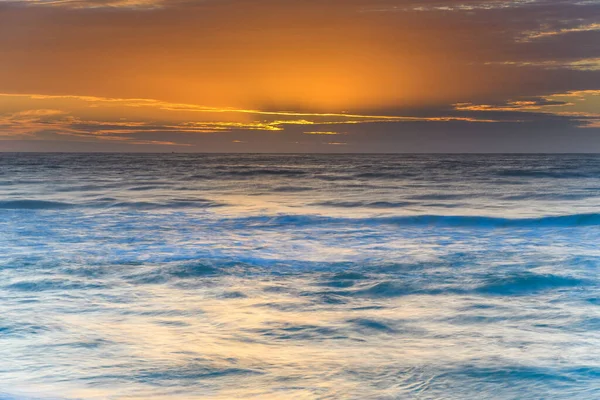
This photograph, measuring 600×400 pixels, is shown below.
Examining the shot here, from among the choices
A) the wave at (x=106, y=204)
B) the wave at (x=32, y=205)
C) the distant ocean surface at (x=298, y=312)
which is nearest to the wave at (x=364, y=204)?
the wave at (x=106, y=204)

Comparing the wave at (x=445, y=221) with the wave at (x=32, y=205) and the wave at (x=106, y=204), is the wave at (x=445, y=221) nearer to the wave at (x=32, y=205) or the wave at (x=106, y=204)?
the wave at (x=106, y=204)

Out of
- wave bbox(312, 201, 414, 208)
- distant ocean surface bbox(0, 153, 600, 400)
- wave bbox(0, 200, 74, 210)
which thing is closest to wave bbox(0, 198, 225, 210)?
wave bbox(0, 200, 74, 210)

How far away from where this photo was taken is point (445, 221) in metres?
19.5

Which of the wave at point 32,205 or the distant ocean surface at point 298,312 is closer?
the distant ocean surface at point 298,312

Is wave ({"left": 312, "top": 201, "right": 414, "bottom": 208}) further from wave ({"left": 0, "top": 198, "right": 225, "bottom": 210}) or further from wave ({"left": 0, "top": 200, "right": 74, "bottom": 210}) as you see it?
wave ({"left": 0, "top": 200, "right": 74, "bottom": 210})

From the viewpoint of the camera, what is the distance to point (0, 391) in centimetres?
516

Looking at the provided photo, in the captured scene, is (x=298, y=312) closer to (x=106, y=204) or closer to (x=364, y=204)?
(x=364, y=204)

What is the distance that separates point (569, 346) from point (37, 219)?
17.3 m

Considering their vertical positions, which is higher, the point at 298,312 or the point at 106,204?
the point at 298,312

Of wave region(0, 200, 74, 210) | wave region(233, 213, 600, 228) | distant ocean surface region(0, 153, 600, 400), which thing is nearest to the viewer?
distant ocean surface region(0, 153, 600, 400)

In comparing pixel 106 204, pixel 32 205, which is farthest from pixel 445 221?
pixel 32 205

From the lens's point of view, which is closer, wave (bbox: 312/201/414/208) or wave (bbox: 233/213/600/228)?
wave (bbox: 233/213/600/228)

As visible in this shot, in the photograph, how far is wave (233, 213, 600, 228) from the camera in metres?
18.8

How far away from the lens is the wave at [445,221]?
1875 centimetres
